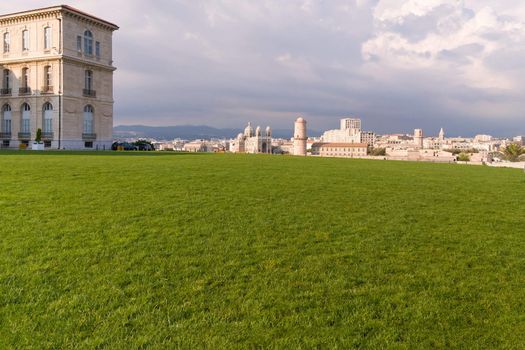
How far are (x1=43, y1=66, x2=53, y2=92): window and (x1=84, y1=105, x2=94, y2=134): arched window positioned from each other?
175 inches

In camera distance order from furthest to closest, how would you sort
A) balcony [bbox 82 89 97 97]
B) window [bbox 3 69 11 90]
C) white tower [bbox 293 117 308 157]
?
white tower [bbox 293 117 308 157], balcony [bbox 82 89 97 97], window [bbox 3 69 11 90]

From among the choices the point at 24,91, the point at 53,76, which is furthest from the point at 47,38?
the point at 24,91

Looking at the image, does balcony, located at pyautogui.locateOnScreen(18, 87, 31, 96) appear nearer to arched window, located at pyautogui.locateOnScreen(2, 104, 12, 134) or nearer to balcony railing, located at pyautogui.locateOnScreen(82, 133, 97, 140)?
arched window, located at pyautogui.locateOnScreen(2, 104, 12, 134)

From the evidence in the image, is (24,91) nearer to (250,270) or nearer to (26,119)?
(26,119)

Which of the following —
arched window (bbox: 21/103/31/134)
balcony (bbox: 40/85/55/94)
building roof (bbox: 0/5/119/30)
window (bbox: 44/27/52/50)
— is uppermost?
building roof (bbox: 0/5/119/30)

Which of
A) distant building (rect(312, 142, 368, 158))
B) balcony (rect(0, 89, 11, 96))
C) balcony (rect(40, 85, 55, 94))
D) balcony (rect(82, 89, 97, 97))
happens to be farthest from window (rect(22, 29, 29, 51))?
distant building (rect(312, 142, 368, 158))

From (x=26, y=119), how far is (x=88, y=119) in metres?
6.73

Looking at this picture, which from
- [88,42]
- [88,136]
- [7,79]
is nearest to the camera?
[88,42]

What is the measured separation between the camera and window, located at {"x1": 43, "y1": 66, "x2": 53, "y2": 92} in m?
46.2

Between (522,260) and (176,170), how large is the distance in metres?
13.1

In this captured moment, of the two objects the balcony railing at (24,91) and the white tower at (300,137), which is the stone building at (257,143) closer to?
the white tower at (300,137)

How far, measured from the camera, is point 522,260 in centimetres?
836

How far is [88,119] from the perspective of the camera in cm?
4972

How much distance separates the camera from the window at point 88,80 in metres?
48.7
